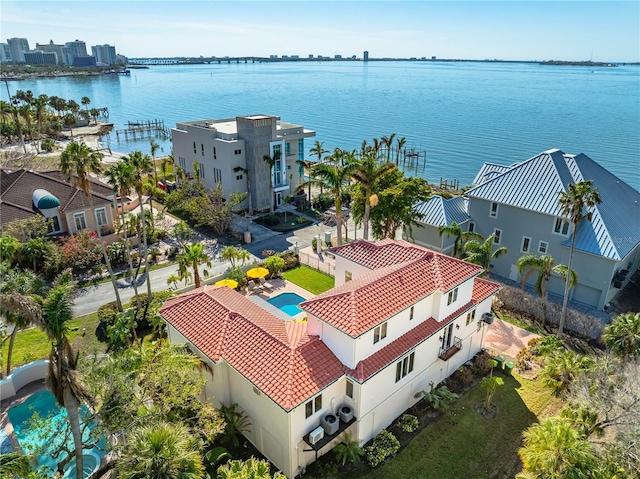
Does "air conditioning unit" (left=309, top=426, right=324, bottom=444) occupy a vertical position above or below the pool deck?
above

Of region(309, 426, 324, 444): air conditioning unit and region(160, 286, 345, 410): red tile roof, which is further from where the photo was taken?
region(309, 426, 324, 444): air conditioning unit

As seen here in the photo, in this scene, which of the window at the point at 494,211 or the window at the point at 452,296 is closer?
the window at the point at 452,296

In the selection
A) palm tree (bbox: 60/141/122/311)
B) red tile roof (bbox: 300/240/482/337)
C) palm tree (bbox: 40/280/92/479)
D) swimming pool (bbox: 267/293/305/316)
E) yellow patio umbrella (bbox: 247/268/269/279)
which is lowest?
swimming pool (bbox: 267/293/305/316)

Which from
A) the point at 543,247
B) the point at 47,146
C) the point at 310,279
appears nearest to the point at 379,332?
the point at 310,279

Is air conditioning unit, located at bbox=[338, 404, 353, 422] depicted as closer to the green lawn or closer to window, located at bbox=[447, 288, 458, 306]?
window, located at bbox=[447, 288, 458, 306]

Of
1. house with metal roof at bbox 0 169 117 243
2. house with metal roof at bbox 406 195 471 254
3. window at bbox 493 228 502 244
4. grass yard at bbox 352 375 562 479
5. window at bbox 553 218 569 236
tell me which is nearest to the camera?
grass yard at bbox 352 375 562 479

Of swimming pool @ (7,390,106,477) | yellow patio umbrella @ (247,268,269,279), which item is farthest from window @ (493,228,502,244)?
swimming pool @ (7,390,106,477)

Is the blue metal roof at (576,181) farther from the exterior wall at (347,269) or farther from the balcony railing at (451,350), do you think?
the exterior wall at (347,269)

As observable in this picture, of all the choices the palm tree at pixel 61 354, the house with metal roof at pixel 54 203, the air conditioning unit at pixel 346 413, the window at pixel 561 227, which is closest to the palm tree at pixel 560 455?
the air conditioning unit at pixel 346 413
